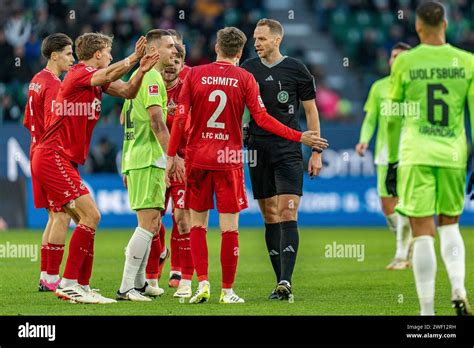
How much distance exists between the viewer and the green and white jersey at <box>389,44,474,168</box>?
24.5ft

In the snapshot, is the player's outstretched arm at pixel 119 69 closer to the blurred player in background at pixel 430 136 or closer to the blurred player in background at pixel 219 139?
the blurred player in background at pixel 219 139

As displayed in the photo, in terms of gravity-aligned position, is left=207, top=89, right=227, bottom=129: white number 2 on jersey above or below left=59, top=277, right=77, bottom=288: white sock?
above

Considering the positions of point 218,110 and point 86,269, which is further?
point 86,269

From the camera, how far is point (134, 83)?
888cm

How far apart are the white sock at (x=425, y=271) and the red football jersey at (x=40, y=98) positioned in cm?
452

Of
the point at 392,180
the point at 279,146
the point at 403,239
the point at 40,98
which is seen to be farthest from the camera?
the point at 403,239

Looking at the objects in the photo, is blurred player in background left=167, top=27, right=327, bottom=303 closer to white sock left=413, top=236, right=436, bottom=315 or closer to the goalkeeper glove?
the goalkeeper glove

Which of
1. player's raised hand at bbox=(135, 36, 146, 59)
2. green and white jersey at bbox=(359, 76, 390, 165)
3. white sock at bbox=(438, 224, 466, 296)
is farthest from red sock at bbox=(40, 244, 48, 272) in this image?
green and white jersey at bbox=(359, 76, 390, 165)

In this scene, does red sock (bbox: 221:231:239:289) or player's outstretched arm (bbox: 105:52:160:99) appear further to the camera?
red sock (bbox: 221:231:239:289)

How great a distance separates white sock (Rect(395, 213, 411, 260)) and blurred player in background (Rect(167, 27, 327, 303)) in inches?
171

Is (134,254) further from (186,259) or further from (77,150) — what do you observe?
(77,150)

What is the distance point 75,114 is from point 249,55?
14.4 meters

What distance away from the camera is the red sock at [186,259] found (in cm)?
1011

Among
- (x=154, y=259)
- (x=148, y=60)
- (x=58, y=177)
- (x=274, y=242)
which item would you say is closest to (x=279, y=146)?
(x=274, y=242)
